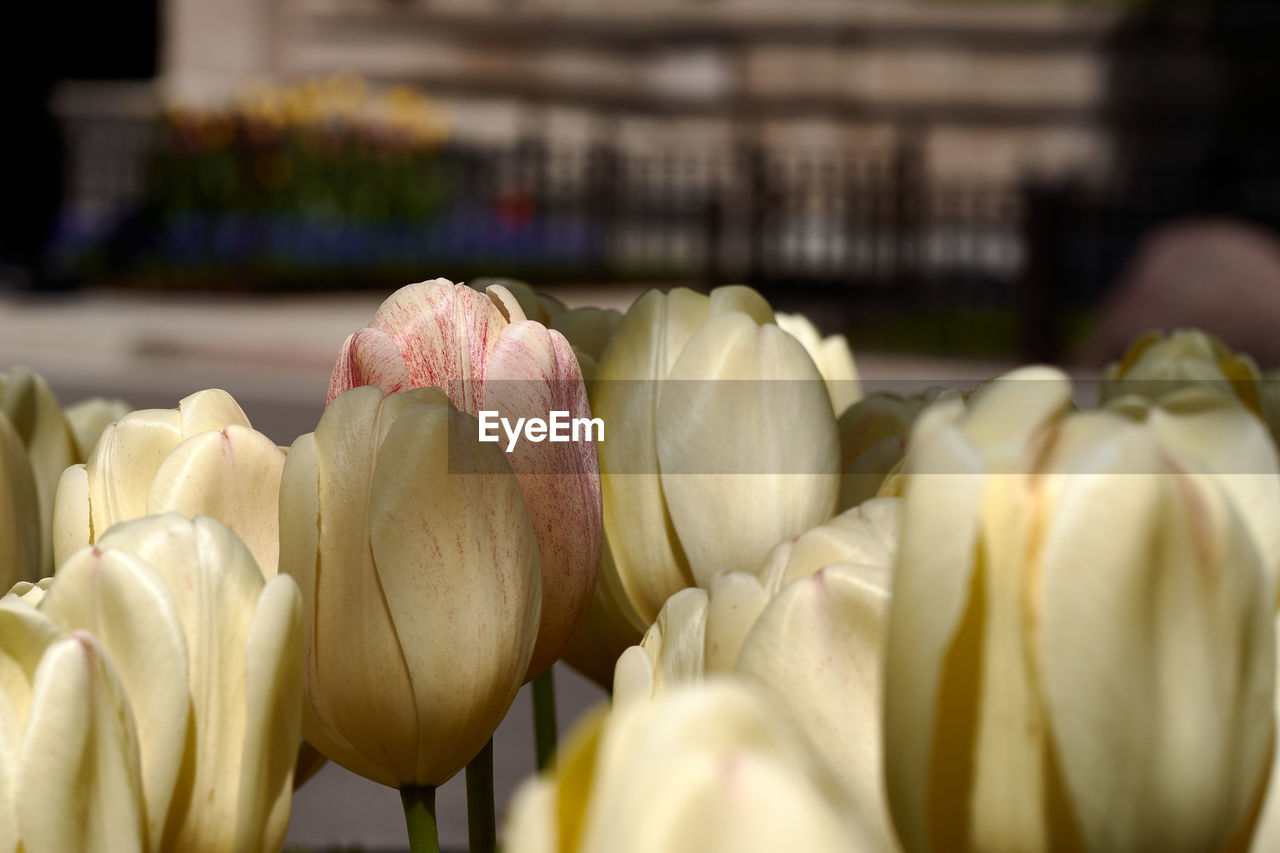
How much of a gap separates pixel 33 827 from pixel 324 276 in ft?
49.5

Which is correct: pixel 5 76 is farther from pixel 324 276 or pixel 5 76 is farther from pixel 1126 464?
pixel 1126 464

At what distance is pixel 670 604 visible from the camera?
1.82 feet

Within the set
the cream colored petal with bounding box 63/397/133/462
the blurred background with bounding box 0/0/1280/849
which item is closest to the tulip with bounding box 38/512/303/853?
the cream colored petal with bounding box 63/397/133/462

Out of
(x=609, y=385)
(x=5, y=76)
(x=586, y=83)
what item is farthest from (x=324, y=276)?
(x=609, y=385)

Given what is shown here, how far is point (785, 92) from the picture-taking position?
2286 centimetres

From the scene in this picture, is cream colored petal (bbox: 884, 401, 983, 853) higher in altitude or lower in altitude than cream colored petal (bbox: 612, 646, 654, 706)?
higher

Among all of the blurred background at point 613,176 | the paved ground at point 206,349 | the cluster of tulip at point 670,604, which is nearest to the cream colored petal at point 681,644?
the cluster of tulip at point 670,604

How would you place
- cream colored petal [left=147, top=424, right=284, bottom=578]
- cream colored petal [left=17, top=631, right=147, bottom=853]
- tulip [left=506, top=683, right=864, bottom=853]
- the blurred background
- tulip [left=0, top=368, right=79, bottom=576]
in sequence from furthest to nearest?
1. the blurred background
2. tulip [left=0, top=368, right=79, bottom=576]
3. cream colored petal [left=147, top=424, right=284, bottom=578]
4. cream colored petal [left=17, top=631, right=147, bottom=853]
5. tulip [left=506, top=683, right=864, bottom=853]

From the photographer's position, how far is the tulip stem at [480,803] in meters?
0.69

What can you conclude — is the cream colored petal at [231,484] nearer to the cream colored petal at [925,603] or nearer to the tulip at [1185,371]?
the cream colored petal at [925,603]

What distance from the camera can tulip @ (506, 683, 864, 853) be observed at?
0.31m

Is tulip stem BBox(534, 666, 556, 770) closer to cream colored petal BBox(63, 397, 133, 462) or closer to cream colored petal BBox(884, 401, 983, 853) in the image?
cream colored petal BBox(63, 397, 133, 462)

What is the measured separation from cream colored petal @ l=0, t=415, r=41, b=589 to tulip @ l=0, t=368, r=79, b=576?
0.06 meters

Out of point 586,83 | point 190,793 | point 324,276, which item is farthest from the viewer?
point 586,83
